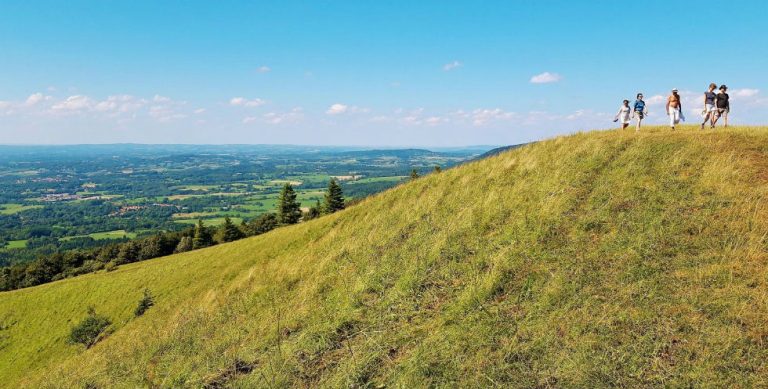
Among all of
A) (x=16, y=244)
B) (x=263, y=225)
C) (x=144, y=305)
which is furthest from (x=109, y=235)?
(x=144, y=305)

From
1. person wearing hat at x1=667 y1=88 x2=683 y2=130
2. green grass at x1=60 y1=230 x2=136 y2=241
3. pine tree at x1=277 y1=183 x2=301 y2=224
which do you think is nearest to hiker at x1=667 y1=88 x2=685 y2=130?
person wearing hat at x1=667 y1=88 x2=683 y2=130

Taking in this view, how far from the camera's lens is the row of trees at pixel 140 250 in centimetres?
6009

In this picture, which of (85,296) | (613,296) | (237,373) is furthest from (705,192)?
(85,296)

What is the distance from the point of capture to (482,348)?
7090 mm

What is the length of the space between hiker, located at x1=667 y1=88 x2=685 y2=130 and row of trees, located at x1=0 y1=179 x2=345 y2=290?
5146 centimetres

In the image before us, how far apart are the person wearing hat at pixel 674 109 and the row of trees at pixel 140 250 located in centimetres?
5146

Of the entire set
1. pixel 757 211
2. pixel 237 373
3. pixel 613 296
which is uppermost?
pixel 757 211

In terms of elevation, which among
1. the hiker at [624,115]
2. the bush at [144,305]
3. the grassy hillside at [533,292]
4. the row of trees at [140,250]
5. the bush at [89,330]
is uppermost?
the hiker at [624,115]

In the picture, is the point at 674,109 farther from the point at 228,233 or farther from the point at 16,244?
the point at 16,244

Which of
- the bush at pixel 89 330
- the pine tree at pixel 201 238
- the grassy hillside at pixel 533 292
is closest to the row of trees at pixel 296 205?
the pine tree at pixel 201 238

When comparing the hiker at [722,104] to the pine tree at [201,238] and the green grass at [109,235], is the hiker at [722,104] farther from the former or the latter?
the green grass at [109,235]

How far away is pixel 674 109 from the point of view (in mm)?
18250

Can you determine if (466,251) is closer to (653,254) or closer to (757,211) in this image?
(653,254)

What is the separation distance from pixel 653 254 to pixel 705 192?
4130 millimetres
